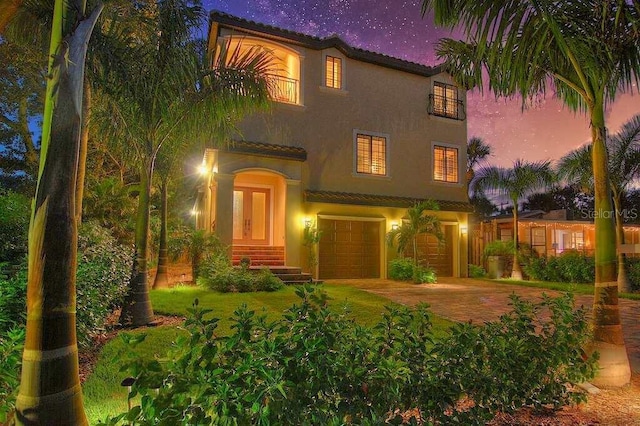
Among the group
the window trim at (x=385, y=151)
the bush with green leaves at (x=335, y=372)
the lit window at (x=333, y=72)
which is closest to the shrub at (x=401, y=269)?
the window trim at (x=385, y=151)

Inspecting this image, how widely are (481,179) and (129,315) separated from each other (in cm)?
1754

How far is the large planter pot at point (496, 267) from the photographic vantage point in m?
18.8

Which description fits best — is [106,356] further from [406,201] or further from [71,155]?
[406,201]

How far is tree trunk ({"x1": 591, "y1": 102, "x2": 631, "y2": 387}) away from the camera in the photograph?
4.21 metres

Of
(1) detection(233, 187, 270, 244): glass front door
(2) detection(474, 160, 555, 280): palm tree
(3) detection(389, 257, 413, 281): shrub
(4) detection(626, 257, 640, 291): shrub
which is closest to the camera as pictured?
(4) detection(626, 257, 640, 291): shrub

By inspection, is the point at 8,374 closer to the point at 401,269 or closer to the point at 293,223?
the point at 293,223

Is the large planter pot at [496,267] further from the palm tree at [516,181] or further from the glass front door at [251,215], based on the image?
the glass front door at [251,215]

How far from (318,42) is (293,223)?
7499 millimetres

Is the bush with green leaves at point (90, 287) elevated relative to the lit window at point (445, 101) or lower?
lower

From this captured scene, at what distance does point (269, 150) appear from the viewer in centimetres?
1455

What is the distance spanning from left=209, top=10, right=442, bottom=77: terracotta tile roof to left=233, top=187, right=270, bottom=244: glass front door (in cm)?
617

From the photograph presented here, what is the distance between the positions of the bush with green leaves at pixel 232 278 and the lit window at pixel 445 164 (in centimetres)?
1035

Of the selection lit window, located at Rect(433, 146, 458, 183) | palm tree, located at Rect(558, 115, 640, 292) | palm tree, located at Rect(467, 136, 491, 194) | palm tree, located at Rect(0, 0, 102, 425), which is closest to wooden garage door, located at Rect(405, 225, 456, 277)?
lit window, located at Rect(433, 146, 458, 183)

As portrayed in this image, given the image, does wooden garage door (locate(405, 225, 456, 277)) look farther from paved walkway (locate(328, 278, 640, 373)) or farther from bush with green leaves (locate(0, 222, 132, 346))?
bush with green leaves (locate(0, 222, 132, 346))
